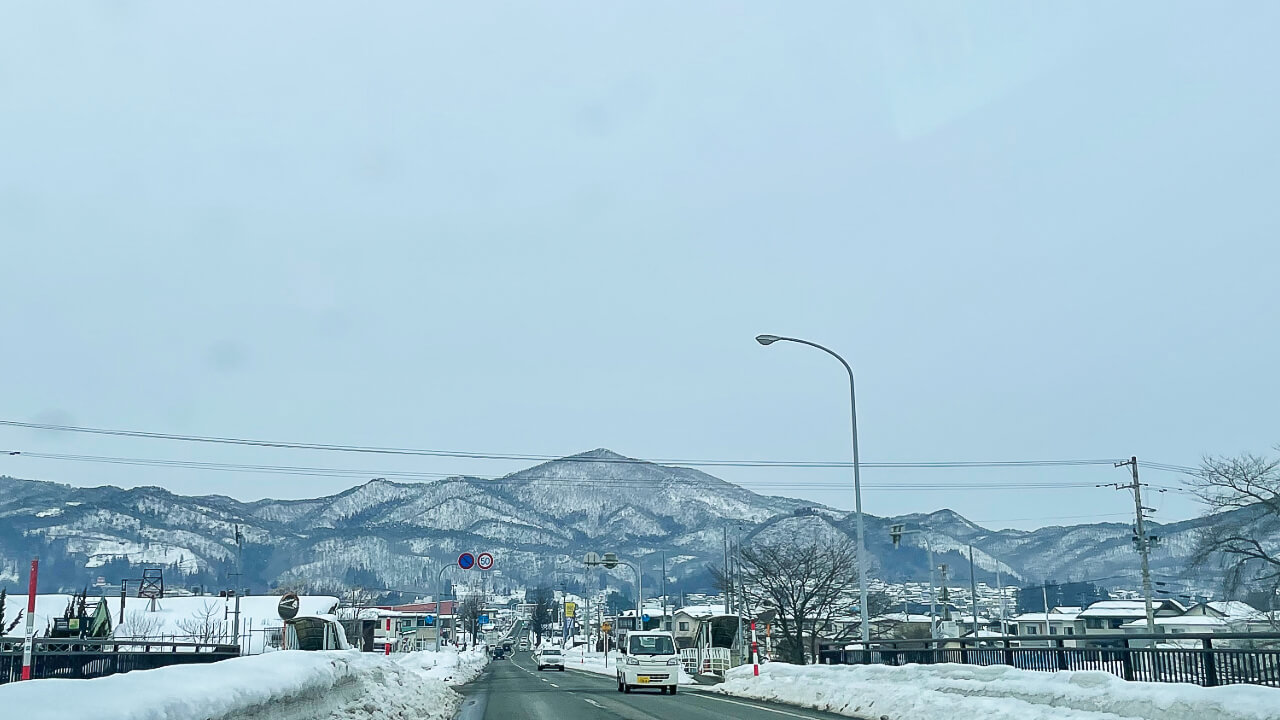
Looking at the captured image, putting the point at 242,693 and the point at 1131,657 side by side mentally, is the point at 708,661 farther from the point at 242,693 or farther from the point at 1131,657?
the point at 242,693

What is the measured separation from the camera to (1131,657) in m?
18.6

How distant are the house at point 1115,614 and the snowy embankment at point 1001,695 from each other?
70.5 m

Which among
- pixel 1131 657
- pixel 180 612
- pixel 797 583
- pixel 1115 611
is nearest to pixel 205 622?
pixel 180 612

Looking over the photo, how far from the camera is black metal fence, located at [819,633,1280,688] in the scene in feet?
51.6

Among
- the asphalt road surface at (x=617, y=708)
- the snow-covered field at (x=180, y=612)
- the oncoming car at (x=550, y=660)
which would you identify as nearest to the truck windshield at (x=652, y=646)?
the asphalt road surface at (x=617, y=708)

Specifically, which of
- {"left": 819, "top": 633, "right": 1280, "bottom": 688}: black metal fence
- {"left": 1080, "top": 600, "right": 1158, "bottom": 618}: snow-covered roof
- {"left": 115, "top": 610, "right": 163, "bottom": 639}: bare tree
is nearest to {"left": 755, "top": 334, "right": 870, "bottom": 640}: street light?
{"left": 819, "top": 633, "right": 1280, "bottom": 688}: black metal fence

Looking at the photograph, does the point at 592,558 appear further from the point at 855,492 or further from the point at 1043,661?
the point at 1043,661

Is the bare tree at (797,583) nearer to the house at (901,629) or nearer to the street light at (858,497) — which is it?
the house at (901,629)

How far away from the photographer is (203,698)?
30.7 ft

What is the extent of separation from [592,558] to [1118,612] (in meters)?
68.4

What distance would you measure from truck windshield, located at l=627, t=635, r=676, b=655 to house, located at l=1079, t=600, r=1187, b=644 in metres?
64.5

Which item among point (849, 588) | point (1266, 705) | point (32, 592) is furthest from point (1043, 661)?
point (849, 588)

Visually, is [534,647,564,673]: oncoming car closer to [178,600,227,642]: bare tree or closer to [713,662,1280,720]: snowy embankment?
[713,662,1280,720]: snowy embankment

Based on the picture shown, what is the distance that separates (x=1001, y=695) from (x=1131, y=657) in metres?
2.40
